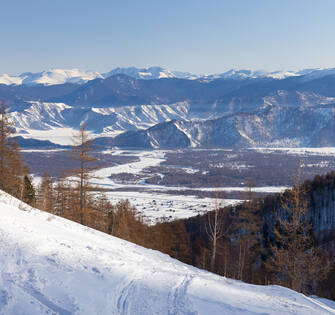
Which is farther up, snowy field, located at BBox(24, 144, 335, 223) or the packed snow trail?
the packed snow trail

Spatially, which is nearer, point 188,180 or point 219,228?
point 219,228

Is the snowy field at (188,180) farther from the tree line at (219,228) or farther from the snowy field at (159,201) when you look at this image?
the tree line at (219,228)

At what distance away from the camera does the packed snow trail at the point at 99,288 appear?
273 inches

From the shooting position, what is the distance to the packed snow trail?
6930 mm

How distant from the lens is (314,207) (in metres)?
47.0

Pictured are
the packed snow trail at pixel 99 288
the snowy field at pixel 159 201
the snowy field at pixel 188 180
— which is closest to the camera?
the packed snow trail at pixel 99 288

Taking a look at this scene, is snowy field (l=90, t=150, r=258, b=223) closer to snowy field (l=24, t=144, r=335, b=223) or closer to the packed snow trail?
snowy field (l=24, t=144, r=335, b=223)

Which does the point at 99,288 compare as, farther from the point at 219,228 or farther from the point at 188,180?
the point at 188,180

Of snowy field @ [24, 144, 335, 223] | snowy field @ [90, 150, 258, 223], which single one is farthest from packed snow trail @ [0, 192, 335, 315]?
snowy field @ [24, 144, 335, 223]

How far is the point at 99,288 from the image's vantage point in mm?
7637

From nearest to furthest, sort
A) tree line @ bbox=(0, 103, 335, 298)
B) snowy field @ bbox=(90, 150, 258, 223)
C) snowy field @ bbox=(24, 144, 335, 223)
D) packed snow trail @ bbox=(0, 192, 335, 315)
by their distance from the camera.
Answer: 1. packed snow trail @ bbox=(0, 192, 335, 315)
2. tree line @ bbox=(0, 103, 335, 298)
3. snowy field @ bbox=(90, 150, 258, 223)
4. snowy field @ bbox=(24, 144, 335, 223)

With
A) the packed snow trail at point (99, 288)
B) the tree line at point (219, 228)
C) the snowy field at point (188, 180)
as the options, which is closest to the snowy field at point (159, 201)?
the snowy field at point (188, 180)

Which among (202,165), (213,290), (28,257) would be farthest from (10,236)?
(202,165)

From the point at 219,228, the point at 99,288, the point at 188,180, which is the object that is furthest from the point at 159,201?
the point at 99,288
